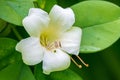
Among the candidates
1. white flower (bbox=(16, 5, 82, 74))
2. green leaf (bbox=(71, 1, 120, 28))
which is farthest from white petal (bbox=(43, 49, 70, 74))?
green leaf (bbox=(71, 1, 120, 28))

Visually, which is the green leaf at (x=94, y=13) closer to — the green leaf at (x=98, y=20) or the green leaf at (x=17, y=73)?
the green leaf at (x=98, y=20)

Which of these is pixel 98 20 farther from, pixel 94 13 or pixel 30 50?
pixel 30 50

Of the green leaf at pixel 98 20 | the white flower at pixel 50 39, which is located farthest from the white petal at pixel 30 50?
the green leaf at pixel 98 20

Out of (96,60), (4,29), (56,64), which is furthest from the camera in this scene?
(96,60)

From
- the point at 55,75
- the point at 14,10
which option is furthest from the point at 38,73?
the point at 14,10

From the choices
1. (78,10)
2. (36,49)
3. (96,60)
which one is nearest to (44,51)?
(36,49)

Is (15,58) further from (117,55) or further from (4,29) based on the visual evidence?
(117,55)
